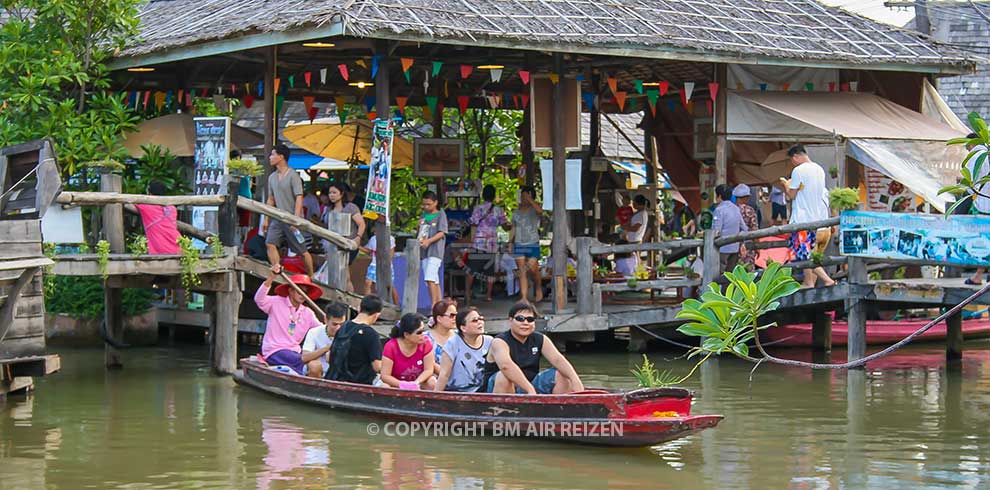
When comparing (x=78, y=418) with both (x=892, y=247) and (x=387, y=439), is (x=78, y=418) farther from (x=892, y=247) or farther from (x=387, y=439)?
(x=892, y=247)

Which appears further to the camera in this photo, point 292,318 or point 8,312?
point 292,318

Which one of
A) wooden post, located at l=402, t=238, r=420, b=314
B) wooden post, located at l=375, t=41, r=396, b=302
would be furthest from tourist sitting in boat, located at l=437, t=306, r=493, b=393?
wooden post, located at l=375, t=41, r=396, b=302

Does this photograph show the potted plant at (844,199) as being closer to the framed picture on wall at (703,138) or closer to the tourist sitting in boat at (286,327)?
the framed picture on wall at (703,138)

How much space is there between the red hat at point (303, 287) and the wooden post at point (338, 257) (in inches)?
21.1

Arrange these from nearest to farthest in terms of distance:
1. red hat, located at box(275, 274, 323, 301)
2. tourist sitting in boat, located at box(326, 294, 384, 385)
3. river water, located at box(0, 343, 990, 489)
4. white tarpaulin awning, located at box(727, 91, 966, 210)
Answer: river water, located at box(0, 343, 990, 489)
tourist sitting in boat, located at box(326, 294, 384, 385)
red hat, located at box(275, 274, 323, 301)
white tarpaulin awning, located at box(727, 91, 966, 210)

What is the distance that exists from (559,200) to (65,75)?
18.4 feet

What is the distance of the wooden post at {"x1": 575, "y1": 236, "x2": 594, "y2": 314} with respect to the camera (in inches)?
613

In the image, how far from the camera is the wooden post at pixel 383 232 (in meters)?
15.0

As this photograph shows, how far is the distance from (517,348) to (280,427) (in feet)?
7.55

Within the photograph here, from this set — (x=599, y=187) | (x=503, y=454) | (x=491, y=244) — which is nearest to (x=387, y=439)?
(x=503, y=454)

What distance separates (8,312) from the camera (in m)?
11.4

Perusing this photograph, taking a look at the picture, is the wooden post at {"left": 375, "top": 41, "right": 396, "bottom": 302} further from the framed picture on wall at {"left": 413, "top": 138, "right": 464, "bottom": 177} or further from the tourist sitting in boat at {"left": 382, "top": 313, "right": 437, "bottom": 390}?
the framed picture on wall at {"left": 413, "top": 138, "right": 464, "bottom": 177}

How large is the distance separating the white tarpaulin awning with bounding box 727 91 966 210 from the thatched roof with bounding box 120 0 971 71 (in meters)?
0.78

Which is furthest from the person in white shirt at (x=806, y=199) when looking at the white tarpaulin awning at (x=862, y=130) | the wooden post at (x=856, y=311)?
the white tarpaulin awning at (x=862, y=130)
